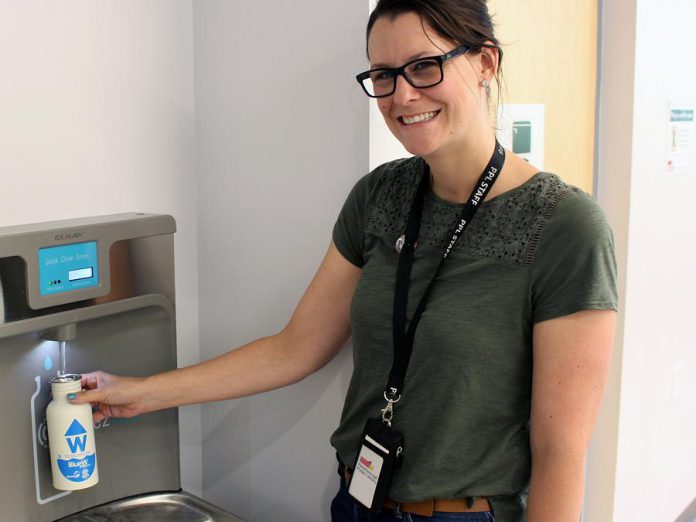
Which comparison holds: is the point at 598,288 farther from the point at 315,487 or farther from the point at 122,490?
the point at 122,490

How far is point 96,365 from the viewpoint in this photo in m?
1.30

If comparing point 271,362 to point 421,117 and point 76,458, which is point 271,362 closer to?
point 76,458

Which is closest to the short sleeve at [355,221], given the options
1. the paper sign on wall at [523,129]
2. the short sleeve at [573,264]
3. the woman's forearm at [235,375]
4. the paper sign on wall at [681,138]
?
the woman's forearm at [235,375]

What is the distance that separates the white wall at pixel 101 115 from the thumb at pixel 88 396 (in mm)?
332

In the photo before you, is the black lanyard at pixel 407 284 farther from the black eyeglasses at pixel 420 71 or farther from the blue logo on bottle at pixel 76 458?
the blue logo on bottle at pixel 76 458

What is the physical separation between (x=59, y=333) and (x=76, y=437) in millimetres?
165

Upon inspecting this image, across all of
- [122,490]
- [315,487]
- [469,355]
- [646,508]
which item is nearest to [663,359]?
[646,508]

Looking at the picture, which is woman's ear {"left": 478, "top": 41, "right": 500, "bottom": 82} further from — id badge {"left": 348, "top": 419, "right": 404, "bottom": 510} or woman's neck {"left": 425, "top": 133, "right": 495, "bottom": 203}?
id badge {"left": 348, "top": 419, "right": 404, "bottom": 510}

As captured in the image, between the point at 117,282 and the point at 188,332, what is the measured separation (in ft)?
1.45

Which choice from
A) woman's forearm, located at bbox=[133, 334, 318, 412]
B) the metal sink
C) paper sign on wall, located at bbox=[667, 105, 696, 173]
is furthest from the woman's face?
paper sign on wall, located at bbox=[667, 105, 696, 173]

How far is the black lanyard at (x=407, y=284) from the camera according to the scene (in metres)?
1.21

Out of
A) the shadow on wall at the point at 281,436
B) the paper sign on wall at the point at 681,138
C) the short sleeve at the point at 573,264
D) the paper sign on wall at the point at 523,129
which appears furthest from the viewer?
the paper sign on wall at the point at 681,138

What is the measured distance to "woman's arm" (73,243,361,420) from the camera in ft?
4.43

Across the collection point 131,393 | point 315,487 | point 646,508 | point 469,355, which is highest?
point 469,355
